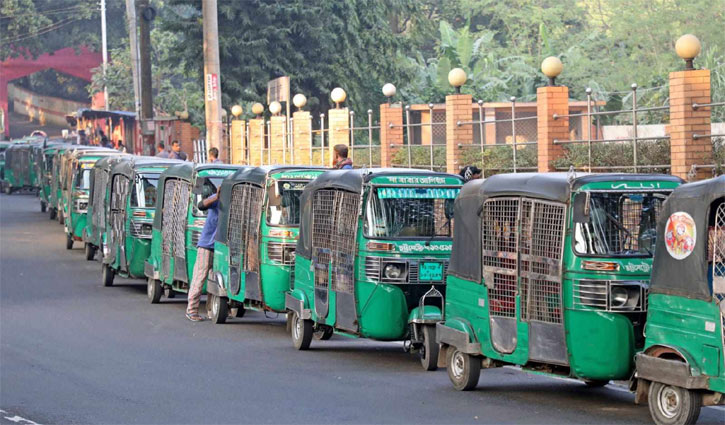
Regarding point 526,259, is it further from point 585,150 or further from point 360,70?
point 360,70

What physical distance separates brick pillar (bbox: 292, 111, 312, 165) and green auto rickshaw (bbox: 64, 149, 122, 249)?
7.56m

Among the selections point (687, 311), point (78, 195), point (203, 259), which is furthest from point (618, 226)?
point (78, 195)

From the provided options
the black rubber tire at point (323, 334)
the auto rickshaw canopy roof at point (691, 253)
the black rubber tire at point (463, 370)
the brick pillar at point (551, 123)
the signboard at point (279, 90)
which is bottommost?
the black rubber tire at point (323, 334)

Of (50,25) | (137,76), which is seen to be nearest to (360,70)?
(137,76)

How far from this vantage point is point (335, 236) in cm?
1475

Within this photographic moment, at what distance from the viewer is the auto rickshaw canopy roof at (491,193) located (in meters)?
11.0

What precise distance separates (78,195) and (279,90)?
9.97 meters

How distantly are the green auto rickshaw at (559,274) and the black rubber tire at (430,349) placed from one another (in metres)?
0.98

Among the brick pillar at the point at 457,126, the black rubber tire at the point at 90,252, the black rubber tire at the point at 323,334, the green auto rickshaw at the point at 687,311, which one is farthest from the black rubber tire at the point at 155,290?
the green auto rickshaw at the point at 687,311

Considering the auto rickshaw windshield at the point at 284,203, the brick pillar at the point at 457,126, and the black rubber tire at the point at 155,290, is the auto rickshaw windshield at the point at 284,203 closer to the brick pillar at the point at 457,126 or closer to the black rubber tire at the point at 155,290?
the black rubber tire at the point at 155,290

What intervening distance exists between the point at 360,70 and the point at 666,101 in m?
13.2

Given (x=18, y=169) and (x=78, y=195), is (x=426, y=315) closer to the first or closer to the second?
(x=78, y=195)

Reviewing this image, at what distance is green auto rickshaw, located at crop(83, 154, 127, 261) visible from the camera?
81.8 ft

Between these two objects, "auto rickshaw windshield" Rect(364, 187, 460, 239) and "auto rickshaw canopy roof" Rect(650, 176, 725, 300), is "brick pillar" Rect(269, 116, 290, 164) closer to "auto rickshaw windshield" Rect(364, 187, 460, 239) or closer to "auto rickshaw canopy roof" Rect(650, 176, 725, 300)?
"auto rickshaw windshield" Rect(364, 187, 460, 239)
